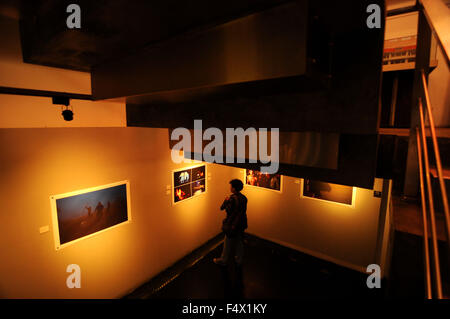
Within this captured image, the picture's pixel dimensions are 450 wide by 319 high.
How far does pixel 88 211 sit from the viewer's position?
2791mm

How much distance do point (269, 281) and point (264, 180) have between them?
2.10m

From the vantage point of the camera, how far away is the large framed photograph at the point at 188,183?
157 inches

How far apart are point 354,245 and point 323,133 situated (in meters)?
3.79

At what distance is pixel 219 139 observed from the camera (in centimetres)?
185

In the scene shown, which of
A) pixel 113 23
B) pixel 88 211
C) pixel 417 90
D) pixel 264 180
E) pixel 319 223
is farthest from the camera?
pixel 264 180

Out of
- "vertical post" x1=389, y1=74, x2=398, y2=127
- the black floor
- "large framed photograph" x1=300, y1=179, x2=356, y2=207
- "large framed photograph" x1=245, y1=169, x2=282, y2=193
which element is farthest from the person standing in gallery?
"vertical post" x1=389, y1=74, x2=398, y2=127

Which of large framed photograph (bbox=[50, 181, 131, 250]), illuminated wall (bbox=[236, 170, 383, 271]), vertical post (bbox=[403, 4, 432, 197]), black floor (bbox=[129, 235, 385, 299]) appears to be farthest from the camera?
illuminated wall (bbox=[236, 170, 383, 271])

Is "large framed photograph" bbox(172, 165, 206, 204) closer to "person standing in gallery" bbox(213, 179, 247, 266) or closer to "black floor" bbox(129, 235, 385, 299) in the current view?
"person standing in gallery" bbox(213, 179, 247, 266)

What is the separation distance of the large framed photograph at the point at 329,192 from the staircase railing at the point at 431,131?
2.47 metres

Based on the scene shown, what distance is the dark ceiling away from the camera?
88 centimetres

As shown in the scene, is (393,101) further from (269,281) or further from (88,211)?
(88,211)

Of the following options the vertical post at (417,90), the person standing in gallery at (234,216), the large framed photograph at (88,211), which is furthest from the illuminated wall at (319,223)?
the large framed photograph at (88,211)

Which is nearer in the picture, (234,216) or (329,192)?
(234,216)

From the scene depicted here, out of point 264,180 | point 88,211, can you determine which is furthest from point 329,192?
point 88,211
